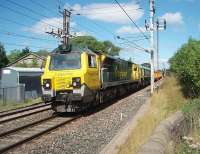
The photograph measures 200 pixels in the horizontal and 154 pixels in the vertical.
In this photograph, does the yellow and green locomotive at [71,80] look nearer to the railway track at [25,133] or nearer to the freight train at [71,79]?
the freight train at [71,79]

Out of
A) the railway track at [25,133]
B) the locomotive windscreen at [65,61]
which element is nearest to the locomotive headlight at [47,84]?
the locomotive windscreen at [65,61]

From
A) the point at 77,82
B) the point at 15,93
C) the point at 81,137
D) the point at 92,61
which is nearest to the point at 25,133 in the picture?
the point at 81,137

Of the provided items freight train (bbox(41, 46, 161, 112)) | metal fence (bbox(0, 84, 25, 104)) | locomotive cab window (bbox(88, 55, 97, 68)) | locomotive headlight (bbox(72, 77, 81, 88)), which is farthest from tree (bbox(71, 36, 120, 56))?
locomotive headlight (bbox(72, 77, 81, 88))

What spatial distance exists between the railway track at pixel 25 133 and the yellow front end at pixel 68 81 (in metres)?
0.84

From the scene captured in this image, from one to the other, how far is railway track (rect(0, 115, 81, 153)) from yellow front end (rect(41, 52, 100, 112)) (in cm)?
84

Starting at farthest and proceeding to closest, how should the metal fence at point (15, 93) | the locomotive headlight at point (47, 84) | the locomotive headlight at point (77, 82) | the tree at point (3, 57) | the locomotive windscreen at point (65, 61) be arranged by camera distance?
the tree at point (3, 57)
the metal fence at point (15, 93)
the locomotive windscreen at point (65, 61)
the locomotive headlight at point (47, 84)
the locomotive headlight at point (77, 82)

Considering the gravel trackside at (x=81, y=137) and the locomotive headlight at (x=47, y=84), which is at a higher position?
the locomotive headlight at (x=47, y=84)

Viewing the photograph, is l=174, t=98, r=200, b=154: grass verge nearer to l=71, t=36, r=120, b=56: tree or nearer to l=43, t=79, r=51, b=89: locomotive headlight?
l=43, t=79, r=51, b=89: locomotive headlight

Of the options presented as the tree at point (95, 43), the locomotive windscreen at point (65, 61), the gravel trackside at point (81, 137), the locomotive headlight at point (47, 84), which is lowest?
the gravel trackside at point (81, 137)

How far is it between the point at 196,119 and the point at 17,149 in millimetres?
5234

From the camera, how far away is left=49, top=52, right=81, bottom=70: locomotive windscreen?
17203mm

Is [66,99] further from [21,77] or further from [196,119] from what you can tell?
[21,77]

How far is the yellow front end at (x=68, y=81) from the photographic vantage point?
649 inches

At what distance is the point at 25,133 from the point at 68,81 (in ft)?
14.2
